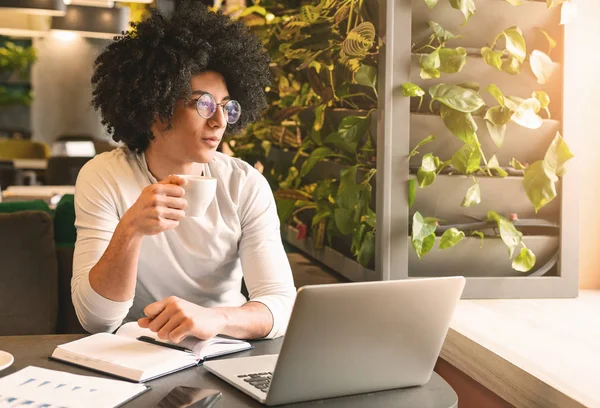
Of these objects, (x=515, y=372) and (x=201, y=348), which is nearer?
(x=201, y=348)

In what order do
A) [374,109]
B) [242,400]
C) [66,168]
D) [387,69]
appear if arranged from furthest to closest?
[66,168] → [374,109] → [387,69] → [242,400]

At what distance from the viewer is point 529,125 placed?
7.00 feet

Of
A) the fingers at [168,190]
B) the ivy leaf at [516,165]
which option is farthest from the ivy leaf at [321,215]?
the fingers at [168,190]

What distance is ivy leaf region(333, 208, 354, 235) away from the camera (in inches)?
93.8

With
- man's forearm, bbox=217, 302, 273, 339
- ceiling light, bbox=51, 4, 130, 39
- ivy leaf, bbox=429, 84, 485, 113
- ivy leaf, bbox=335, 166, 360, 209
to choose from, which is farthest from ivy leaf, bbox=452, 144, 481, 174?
ceiling light, bbox=51, 4, 130, 39

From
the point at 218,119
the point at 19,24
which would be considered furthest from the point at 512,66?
the point at 19,24

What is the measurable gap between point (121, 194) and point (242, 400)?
33.8 inches

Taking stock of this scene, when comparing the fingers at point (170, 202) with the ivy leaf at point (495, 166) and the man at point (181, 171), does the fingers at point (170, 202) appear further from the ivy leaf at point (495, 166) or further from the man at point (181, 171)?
the ivy leaf at point (495, 166)

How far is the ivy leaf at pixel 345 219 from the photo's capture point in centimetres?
238

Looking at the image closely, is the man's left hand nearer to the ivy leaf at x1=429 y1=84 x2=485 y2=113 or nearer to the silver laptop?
the silver laptop

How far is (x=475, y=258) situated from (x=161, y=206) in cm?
108

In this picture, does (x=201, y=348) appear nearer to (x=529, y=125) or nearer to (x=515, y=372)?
(x=515, y=372)

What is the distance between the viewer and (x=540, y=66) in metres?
2.16

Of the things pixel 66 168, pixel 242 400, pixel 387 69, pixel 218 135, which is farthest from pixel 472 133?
pixel 66 168
